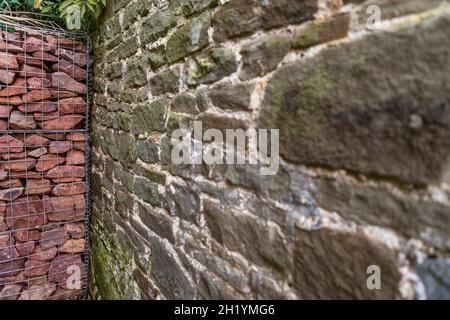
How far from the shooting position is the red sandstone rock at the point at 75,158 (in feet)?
8.16

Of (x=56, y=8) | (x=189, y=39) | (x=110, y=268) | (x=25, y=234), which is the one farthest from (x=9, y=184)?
(x=189, y=39)

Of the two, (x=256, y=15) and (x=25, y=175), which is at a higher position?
(x=256, y=15)

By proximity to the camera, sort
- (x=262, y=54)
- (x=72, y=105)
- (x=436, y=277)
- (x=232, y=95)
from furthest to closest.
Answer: (x=72, y=105) → (x=232, y=95) → (x=262, y=54) → (x=436, y=277)

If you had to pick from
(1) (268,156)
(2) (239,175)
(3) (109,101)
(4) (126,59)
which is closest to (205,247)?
(2) (239,175)

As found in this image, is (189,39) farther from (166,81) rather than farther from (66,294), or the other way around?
(66,294)

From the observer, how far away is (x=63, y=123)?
95.7 inches

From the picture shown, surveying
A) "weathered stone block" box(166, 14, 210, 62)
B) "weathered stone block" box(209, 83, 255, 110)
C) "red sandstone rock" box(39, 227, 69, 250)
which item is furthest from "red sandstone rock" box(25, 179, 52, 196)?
"weathered stone block" box(209, 83, 255, 110)

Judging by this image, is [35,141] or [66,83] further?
[66,83]

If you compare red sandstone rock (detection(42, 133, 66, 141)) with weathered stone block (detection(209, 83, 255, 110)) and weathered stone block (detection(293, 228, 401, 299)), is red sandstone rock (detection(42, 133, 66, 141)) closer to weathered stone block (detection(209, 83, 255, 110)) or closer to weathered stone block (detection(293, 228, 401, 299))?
weathered stone block (detection(209, 83, 255, 110))

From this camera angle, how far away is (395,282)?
0.63 meters

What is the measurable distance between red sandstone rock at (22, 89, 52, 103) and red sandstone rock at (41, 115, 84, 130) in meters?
0.18

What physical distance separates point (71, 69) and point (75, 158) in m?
0.71

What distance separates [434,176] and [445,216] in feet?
0.24
